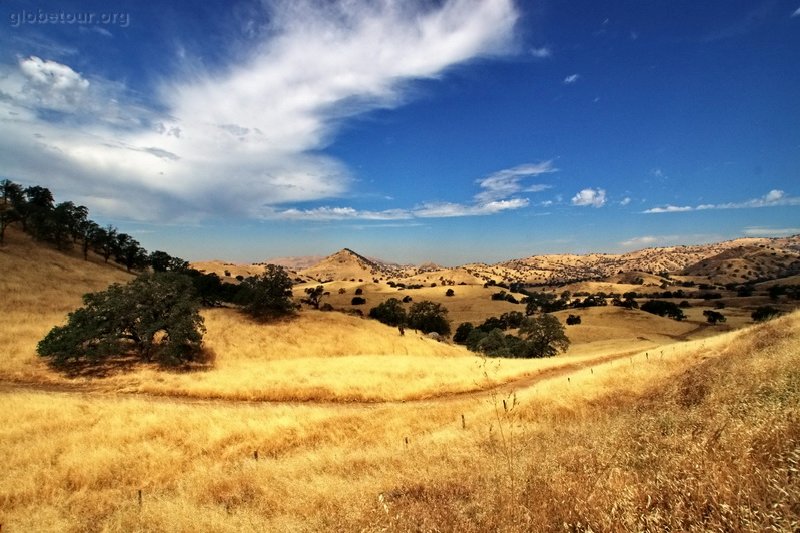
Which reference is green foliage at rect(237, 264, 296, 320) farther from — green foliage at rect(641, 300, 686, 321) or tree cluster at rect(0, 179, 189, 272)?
green foliage at rect(641, 300, 686, 321)

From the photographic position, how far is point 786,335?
15844 millimetres

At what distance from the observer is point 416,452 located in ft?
36.9

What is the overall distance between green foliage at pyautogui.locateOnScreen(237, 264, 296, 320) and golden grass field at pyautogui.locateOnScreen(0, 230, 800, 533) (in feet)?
76.9

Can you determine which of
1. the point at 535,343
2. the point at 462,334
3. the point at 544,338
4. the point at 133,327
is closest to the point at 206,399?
the point at 133,327

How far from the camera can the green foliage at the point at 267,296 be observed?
170 ft

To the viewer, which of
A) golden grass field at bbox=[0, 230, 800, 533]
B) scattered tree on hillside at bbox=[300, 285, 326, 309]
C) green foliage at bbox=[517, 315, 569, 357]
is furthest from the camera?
scattered tree on hillside at bbox=[300, 285, 326, 309]

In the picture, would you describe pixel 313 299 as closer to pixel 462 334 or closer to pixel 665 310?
pixel 462 334

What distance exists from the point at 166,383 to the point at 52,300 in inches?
1291

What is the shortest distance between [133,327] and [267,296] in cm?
1713

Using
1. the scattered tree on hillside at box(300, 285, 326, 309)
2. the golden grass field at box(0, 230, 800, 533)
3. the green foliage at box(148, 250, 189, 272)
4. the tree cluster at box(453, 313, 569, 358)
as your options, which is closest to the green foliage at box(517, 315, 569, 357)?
the tree cluster at box(453, 313, 569, 358)

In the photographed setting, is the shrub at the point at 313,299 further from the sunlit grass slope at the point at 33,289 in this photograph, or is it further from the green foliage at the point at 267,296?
the sunlit grass slope at the point at 33,289

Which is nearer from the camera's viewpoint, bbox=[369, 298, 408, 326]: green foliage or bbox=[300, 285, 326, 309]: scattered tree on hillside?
bbox=[369, 298, 408, 326]: green foliage

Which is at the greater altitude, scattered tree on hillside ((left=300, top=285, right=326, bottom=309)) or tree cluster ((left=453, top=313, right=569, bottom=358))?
scattered tree on hillside ((left=300, top=285, right=326, bottom=309))

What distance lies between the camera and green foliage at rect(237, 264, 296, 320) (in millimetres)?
51719
